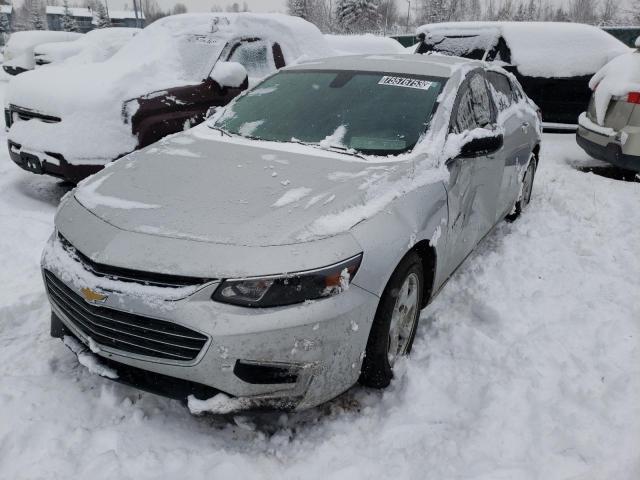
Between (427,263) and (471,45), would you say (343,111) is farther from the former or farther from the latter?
(471,45)

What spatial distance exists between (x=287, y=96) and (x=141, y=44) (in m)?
3.61

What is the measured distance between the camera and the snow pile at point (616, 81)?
583 centimetres

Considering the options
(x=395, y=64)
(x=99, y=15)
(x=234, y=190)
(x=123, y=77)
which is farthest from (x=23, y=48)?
(x=99, y=15)

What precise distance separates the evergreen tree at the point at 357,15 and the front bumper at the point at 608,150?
2161 inches

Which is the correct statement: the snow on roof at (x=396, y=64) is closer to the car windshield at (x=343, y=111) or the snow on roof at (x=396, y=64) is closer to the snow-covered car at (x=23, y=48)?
the car windshield at (x=343, y=111)

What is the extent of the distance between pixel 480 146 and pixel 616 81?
4.17m

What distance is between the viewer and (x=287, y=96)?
351 cm

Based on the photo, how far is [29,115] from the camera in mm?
5082

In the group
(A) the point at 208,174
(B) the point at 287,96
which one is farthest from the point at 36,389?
(B) the point at 287,96

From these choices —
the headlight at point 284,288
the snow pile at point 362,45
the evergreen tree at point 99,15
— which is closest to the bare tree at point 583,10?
the evergreen tree at point 99,15

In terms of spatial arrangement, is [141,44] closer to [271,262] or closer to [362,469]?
[271,262]

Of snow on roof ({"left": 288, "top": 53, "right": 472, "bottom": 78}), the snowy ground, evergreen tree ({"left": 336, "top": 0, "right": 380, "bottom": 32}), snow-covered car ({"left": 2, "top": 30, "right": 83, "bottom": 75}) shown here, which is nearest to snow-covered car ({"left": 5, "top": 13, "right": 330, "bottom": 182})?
the snowy ground

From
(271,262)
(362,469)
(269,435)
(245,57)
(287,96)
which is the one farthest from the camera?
(245,57)

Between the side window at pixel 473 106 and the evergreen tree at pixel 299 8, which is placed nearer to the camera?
the side window at pixel 473 106
